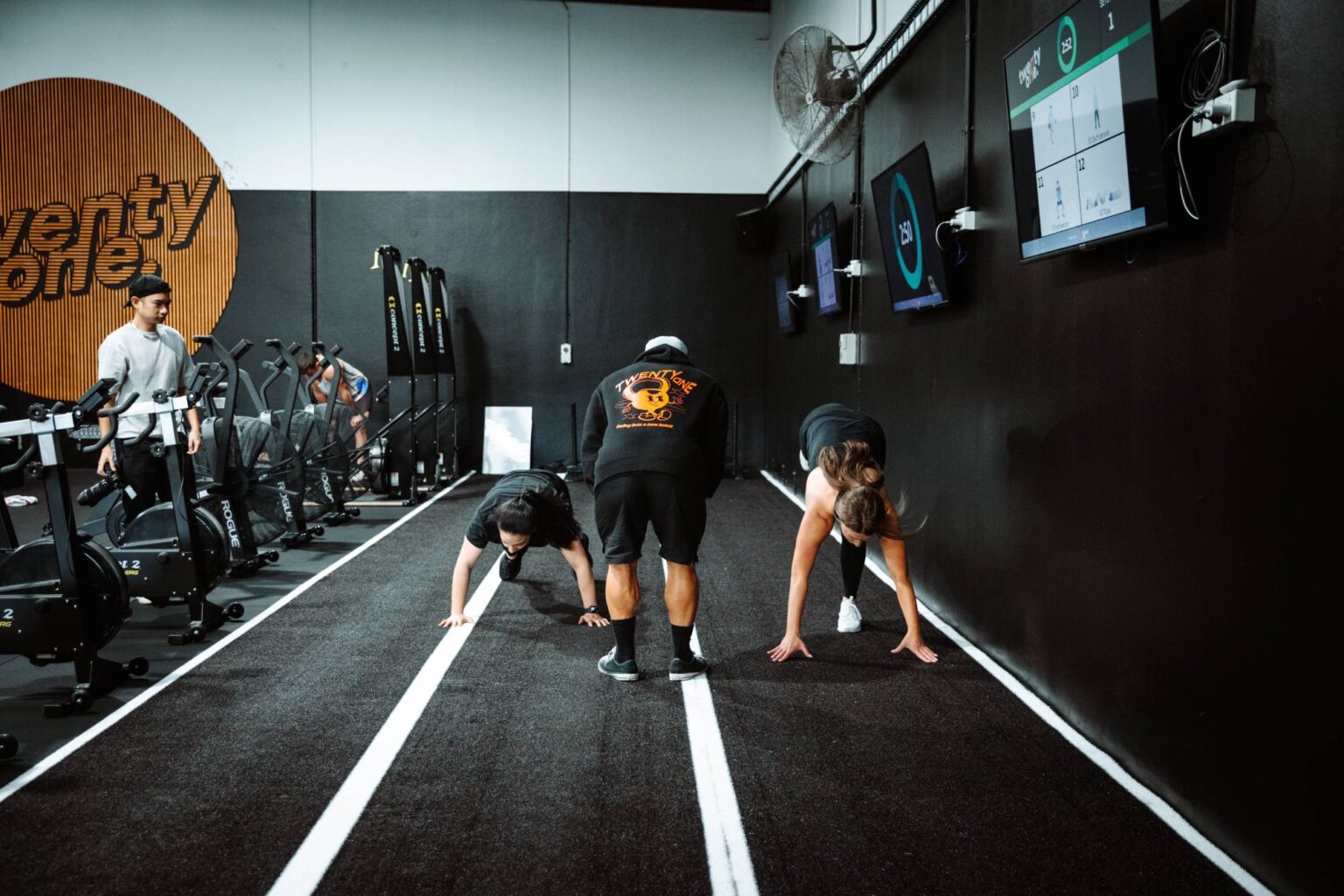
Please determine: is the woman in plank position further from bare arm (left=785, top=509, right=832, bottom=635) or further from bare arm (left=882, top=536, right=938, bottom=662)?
bare arm (left=882, top=536, right=938, bottom=662)

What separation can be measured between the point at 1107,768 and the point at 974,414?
161cm

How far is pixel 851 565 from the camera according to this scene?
3.94m

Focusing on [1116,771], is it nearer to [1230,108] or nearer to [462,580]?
[1230,108]

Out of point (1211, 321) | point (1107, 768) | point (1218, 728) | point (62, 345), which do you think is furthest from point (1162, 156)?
point (62, 345)

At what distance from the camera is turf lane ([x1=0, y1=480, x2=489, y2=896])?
2.12 metres

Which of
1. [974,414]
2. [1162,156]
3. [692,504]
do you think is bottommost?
[692,504]

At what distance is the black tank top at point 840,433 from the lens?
11.9 ft

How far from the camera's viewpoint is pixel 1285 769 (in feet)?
6.33

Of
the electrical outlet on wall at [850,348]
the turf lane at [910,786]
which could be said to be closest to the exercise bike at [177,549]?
the turf lane at [910,786]

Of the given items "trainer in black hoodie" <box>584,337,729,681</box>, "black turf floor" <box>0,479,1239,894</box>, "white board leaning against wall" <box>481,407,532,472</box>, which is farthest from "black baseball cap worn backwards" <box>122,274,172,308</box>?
"white board leaning against wall" <box>481,407,532,472</box>

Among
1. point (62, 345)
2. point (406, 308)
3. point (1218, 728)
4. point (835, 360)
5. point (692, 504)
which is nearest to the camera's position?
point (1218, 728)

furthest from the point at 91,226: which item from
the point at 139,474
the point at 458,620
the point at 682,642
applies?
the point at 682,642

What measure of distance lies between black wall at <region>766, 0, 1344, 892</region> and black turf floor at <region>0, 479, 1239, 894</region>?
0.26 meters

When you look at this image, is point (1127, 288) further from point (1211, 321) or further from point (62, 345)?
point (62, 345)
